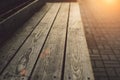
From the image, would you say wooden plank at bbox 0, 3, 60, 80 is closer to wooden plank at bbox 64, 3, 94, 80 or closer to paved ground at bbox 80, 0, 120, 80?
wooden plank at bbox 64, 3, 94, 80

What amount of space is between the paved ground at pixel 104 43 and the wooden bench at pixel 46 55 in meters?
1.16

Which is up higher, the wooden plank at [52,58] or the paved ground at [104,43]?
the wooden plank at [52,58]

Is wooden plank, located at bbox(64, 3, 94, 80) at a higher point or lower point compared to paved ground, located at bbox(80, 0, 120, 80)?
higher

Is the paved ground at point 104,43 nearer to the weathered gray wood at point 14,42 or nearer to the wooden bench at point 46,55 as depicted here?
the wooden bench at point 46,55

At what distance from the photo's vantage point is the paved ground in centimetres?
327

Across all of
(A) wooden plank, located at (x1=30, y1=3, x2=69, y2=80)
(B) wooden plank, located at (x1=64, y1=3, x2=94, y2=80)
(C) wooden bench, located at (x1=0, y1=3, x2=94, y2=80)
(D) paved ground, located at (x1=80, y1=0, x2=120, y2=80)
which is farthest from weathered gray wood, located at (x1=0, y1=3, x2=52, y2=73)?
(D) paved ground, located at (x1=80, y1=0, x2=120, y2=80)

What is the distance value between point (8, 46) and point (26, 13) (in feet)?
4.36

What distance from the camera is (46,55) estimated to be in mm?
1757

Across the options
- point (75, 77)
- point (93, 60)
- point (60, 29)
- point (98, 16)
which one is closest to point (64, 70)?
point (75, 77)

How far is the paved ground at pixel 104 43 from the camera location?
327cm

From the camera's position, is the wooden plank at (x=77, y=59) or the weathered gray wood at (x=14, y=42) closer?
the wooden plank at (x=77, y=59)

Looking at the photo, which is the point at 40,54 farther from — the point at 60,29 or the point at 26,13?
the point at 26,13

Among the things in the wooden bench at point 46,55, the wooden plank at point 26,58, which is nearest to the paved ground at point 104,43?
the wooden bench at point 46,55

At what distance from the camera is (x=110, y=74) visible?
10.4 ft
